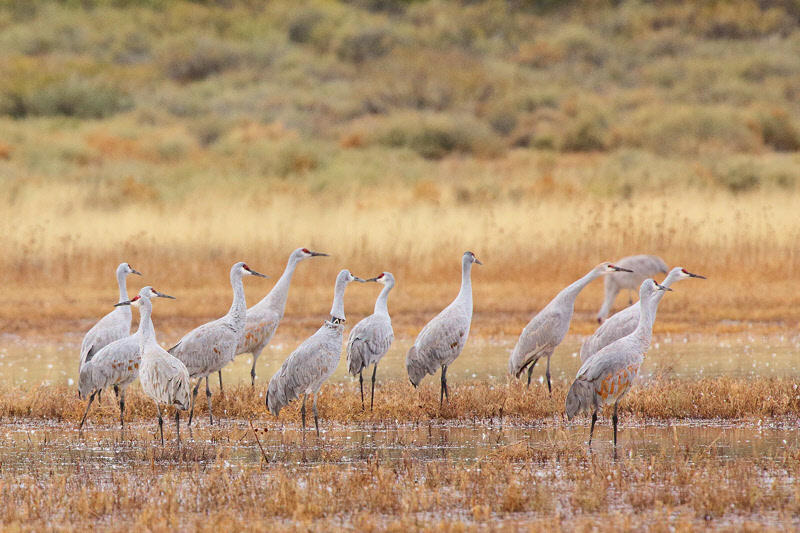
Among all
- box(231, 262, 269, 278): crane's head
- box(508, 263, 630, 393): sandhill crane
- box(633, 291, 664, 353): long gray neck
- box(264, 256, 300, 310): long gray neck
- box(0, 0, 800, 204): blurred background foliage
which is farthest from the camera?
box(0, 0, 800, 204): blurred background foliage

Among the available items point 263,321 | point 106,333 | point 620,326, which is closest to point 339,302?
point 263,321

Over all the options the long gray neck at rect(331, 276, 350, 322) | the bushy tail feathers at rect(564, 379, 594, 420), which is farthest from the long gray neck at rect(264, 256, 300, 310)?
the bushy tail feathers at rect(564, 379, 594, 420)

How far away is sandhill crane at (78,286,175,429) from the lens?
9.78 metres

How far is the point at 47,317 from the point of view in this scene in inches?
671

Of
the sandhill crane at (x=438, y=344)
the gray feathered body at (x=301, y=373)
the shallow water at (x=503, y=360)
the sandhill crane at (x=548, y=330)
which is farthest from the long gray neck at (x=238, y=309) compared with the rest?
the sandhill crane at (x=548, y=330)

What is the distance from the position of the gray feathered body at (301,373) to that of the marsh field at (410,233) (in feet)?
1.13

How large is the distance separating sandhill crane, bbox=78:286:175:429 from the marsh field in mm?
358

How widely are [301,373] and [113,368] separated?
1727mm

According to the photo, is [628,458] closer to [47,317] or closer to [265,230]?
[47,317]

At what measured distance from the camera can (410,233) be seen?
69.7 ft

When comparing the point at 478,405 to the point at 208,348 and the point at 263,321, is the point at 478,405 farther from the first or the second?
the point at 263,321

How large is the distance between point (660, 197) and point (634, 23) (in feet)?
112

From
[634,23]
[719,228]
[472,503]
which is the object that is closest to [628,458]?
[472,503]

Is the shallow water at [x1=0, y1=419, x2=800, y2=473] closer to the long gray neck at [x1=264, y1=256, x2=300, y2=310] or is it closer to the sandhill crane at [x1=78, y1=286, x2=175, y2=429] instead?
the sandhill crane at [x1=78, y1=286, x2=175, y2=429]
